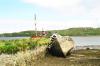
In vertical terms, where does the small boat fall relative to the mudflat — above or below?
above

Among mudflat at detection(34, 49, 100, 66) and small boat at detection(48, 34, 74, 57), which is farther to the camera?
small boat at detection(48, 34, 74, 57)

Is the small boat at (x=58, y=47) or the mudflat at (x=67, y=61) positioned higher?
the small boat at (x=58, y=47)

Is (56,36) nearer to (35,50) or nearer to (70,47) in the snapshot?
(70,47)

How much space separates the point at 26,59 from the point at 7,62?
23.9 ft

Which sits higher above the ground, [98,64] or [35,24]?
[35,24]

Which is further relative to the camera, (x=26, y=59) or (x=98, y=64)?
(x=98, y=64)

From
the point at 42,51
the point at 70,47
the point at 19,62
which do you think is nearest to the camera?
the point at 19,62

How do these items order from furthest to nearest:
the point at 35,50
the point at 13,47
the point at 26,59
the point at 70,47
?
the point at 70,47 → the point at 35,50 → the point at 13,47 → the point at 26,59

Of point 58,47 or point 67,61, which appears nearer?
point 67,61

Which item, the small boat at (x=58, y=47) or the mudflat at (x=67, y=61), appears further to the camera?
the small boat at (x=58, y=47)

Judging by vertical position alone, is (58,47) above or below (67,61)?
above

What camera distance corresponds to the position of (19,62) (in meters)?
27.3

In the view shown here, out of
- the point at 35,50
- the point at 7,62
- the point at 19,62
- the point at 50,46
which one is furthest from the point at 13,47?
the point at 50,46

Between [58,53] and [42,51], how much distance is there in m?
4.02
